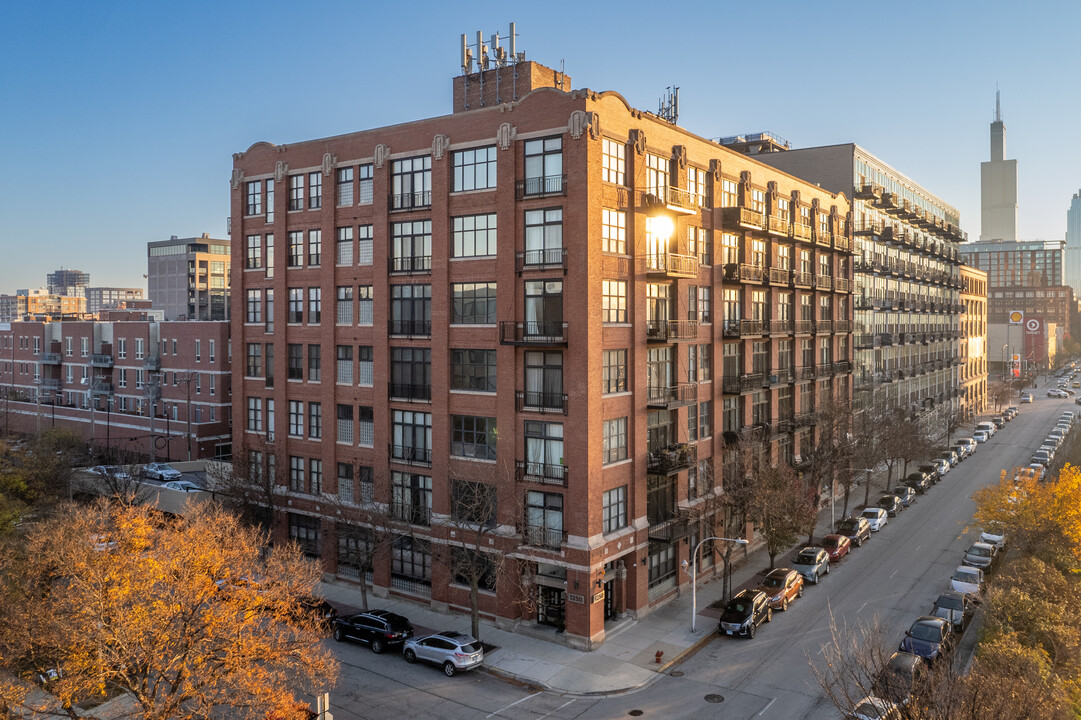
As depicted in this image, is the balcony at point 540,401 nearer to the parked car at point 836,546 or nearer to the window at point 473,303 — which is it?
the window at point 473,303

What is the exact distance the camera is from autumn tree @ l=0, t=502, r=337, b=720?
2012cm

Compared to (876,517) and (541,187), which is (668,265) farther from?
(876,517)

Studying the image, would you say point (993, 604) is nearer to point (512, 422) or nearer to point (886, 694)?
point (886, 694)

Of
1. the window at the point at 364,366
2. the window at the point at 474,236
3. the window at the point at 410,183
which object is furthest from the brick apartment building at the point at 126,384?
the window at the point at 474,236

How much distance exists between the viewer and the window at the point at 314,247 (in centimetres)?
4438

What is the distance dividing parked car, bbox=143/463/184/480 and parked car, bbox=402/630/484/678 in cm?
3757

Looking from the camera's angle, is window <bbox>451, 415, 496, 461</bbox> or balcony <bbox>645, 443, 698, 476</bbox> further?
balcony <bbox>645, 443, 698, 476</bbox>

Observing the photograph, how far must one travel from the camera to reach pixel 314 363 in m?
44.9

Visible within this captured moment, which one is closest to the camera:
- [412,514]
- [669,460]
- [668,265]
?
[669,460]

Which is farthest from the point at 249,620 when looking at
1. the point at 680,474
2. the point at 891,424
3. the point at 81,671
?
the point at 891,424

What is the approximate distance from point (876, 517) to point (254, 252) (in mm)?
46186

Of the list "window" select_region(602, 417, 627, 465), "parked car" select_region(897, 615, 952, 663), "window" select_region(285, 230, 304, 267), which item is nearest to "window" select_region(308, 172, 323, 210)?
"window" select_region(285, 230, 304, 267)

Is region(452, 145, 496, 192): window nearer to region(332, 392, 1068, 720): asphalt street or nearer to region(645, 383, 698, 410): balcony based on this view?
region(645, 383, 698, 410): balcony

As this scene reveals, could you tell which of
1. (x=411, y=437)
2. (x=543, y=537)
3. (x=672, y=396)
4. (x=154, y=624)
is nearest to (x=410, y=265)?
(x=411, y=437)
